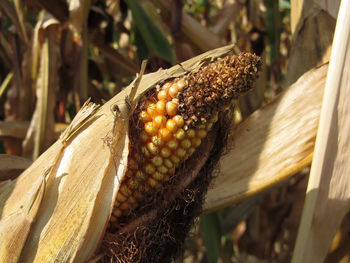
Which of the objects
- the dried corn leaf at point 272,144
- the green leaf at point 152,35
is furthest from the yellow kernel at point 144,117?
the green leaf at point 152,35

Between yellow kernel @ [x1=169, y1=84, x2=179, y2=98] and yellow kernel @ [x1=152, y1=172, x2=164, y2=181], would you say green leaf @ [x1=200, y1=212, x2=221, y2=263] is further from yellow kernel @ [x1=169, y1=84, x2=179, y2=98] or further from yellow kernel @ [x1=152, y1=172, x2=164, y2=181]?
yellow kernel @ [x1=169, y1=84, x2=179, y2=98]

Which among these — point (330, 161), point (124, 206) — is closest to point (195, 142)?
point (124, 206)

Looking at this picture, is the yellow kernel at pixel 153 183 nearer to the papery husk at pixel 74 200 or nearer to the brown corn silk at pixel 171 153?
the brown corn silk at pixel 171 153

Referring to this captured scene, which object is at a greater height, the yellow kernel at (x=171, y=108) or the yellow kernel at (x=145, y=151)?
the yellow kernel at (x=171, y=108)

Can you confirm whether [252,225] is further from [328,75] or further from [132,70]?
[328,75]

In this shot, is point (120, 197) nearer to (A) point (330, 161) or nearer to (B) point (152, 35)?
(A) point (330, 161)

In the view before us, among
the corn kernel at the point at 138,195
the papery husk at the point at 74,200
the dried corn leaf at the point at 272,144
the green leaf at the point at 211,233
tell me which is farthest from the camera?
the green leaf at the point at 211,233

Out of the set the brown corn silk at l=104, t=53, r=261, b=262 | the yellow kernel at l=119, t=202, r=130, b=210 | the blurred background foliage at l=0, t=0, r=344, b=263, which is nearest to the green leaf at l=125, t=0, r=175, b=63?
the blurred background foliage at l=0, t=0, r=344, b=263
